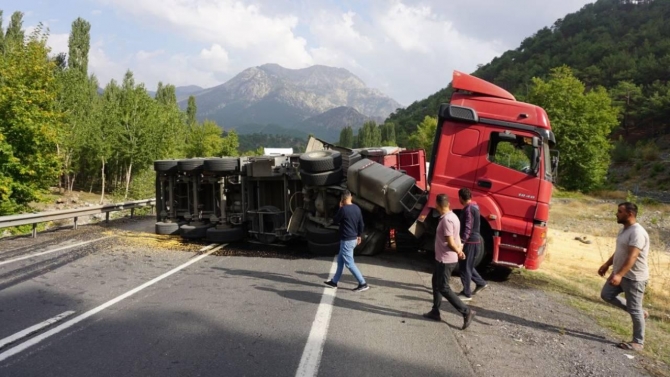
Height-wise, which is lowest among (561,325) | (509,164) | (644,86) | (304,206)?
(561,325)

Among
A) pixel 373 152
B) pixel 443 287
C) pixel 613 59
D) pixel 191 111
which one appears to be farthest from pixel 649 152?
pixel 443 287

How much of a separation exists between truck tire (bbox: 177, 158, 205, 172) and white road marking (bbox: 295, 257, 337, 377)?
5.74 meters

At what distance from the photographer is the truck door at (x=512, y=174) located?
7754 millimetres

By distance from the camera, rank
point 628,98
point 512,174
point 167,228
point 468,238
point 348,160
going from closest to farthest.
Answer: point 468,238 < point 512,174 < point 348,160 < point 167,228 < point 628,98

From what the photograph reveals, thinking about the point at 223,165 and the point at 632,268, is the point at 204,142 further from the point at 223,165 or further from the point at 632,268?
the point at 632,268

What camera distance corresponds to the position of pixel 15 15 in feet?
145

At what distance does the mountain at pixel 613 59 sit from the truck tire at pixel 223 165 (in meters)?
71.0

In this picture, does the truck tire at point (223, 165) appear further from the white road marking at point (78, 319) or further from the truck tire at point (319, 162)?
the white road marking at point (78, 319)

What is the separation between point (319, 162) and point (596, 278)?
7.82 m

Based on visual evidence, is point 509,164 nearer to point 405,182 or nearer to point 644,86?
point 405,182

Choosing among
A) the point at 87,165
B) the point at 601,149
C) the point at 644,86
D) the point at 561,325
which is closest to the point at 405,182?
the point at 561,325

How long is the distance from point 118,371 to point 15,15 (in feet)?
177

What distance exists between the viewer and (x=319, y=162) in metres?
9.20

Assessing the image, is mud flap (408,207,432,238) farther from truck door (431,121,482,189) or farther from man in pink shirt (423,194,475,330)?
man in pink shirt (423,194,475,330)
